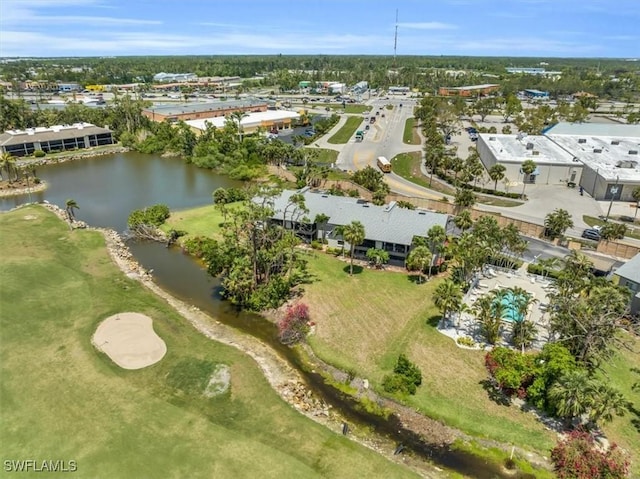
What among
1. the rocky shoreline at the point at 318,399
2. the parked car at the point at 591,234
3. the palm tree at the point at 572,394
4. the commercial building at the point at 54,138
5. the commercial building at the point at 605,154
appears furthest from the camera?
the commercial building at the point at 54,138

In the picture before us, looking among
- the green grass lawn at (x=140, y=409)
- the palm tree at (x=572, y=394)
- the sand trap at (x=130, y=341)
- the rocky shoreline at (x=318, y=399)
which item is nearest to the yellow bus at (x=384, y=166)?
the rocky shoreline at (x=318, y=399)

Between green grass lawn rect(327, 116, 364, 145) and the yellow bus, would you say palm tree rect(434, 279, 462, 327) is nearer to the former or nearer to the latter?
the yellow bus

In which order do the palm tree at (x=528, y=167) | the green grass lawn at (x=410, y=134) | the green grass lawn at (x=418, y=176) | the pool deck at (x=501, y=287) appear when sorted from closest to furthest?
the pool deck at (x=501, y=287), the green grass lawn at (x=418, y=176), the palm tree at (x=528, y=167), the green grass lawn at (x=410, y=134)

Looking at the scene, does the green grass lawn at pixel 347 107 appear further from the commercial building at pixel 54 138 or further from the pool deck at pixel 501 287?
the pool deck at pixel 501 287

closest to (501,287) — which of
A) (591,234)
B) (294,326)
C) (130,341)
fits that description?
(591,234)

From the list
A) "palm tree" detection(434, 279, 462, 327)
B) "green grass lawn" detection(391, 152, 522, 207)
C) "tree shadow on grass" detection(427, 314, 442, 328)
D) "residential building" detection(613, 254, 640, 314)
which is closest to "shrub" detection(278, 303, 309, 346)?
"tree shadow on grass" detection(427, 314, 442, 328)
